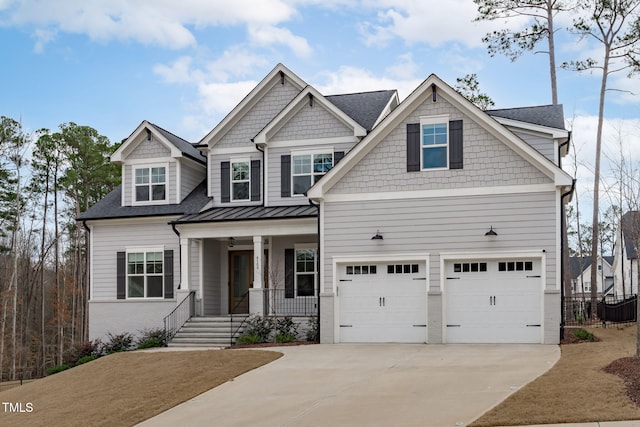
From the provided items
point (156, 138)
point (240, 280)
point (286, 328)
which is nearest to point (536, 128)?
point (286, 328)

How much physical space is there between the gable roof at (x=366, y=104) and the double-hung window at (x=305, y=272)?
4651 millimetres

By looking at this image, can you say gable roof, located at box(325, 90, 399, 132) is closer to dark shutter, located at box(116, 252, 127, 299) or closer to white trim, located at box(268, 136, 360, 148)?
white trim, located at box(268, 136, 360, 148)

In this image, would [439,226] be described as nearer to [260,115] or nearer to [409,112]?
[409,112]

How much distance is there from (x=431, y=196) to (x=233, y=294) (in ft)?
29.9

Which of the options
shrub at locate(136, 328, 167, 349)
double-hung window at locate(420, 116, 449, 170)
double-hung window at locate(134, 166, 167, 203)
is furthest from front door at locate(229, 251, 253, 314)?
double-hung window at locate(420, 116, 449, 170)

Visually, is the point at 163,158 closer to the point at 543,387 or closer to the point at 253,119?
the point at 253,119

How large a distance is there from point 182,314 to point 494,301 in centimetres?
1030

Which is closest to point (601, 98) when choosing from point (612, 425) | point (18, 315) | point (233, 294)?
point (233, 294)

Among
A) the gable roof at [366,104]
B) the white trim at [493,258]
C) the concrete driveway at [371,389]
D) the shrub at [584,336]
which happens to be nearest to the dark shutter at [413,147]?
the white trim at [493,258]

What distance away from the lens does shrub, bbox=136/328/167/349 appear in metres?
23.5

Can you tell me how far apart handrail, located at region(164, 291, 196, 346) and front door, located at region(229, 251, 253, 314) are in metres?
1.92

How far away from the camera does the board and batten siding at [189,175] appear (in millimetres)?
26922

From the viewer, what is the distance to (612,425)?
9953mm

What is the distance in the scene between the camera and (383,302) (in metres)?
21.2
